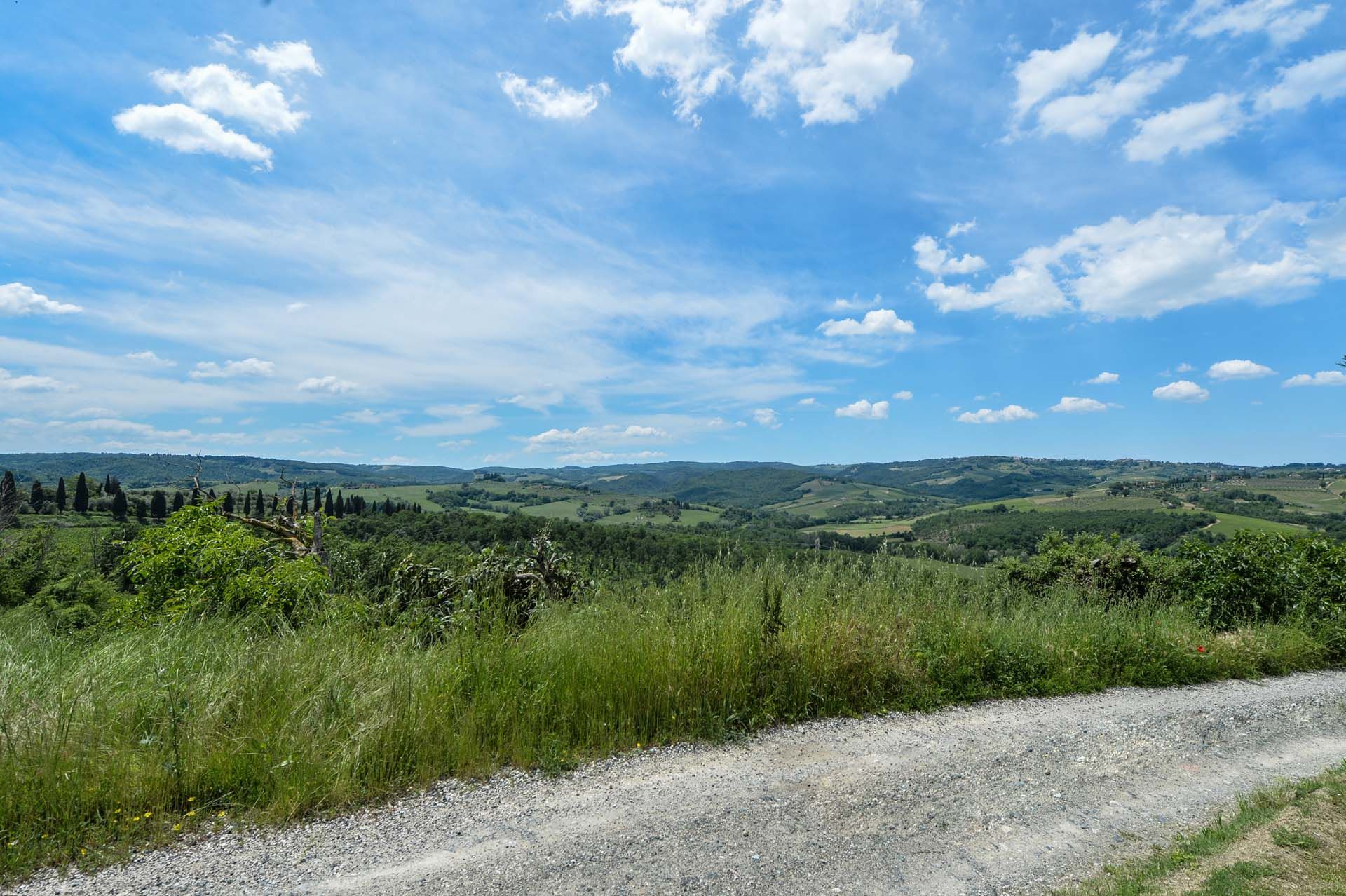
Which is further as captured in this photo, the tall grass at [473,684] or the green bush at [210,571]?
the green bush at [210,571]

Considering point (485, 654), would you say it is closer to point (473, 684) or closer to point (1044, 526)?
point (473, 684)

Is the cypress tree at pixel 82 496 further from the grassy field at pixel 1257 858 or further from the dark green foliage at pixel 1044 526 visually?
the grassy field at pixel 1257 858

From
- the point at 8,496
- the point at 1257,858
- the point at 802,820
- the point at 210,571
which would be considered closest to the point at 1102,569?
the point at 1257,858

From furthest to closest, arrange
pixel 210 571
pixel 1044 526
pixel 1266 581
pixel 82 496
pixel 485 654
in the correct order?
pixel 1044 526, pixel 82 496, pixel 1266 581, pixel 210 571, pixel 485 654

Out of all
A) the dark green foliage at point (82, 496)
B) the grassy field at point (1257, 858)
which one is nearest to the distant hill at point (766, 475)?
the dark green foliage at point (82, 496)

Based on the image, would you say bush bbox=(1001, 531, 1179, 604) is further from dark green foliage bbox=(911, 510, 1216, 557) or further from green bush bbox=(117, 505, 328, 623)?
dark green foliage bbox=(911, 510, 1216, 557)

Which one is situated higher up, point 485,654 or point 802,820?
point 485,654

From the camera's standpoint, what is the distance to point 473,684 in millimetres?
4898

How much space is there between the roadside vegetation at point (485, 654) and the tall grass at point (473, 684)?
19 mm

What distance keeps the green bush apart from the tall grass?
1.15m

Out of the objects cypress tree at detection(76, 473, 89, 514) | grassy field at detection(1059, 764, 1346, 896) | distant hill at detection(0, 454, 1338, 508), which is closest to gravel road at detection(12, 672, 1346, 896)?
grassy field at detection(1059, 764, 1346, 896)

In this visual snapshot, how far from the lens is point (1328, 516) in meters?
43.7

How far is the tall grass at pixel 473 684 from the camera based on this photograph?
368 cm

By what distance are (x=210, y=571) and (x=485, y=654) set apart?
5.50 meters
